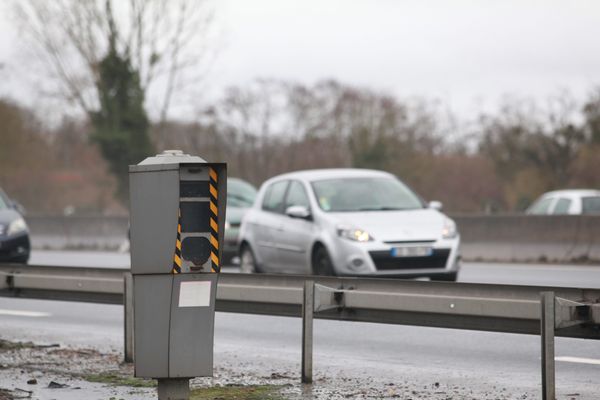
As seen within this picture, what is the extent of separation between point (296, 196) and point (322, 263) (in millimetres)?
1451

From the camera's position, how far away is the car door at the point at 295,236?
51.6 feet

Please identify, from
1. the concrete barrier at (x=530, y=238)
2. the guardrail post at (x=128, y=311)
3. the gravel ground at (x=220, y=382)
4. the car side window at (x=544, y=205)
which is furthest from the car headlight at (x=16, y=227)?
the car side window at (x=544, y=205)

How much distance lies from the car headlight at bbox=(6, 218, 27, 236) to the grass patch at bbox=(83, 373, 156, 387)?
37.0 ft

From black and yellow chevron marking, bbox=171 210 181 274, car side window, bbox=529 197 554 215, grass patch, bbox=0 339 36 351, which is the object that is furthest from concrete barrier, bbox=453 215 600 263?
black and yellow chevron marking, bbox=171 210 181 274

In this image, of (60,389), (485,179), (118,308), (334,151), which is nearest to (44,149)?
(334,151)

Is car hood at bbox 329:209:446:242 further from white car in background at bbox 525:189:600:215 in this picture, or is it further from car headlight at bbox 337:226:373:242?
white car in background at bbox 525:189:600:215

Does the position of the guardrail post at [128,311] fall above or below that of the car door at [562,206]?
below

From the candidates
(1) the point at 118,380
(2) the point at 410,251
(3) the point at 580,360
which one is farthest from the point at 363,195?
(1) the point at 118,380

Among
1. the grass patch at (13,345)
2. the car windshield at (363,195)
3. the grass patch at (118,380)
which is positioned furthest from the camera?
the car windshield at (363,195)

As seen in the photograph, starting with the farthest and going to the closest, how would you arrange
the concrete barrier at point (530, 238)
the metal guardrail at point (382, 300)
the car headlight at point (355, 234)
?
the concrete barrier at point (530, 238) → the car headlight at point (355, 234) → the metal guardrail at point (382, 300)

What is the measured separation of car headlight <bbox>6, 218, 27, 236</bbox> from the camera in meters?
20.4

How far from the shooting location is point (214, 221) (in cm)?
712

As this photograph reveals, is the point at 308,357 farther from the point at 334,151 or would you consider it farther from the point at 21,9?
the point at 334,151

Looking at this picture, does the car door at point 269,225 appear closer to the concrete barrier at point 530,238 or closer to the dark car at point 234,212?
the dark car at point 234,212
